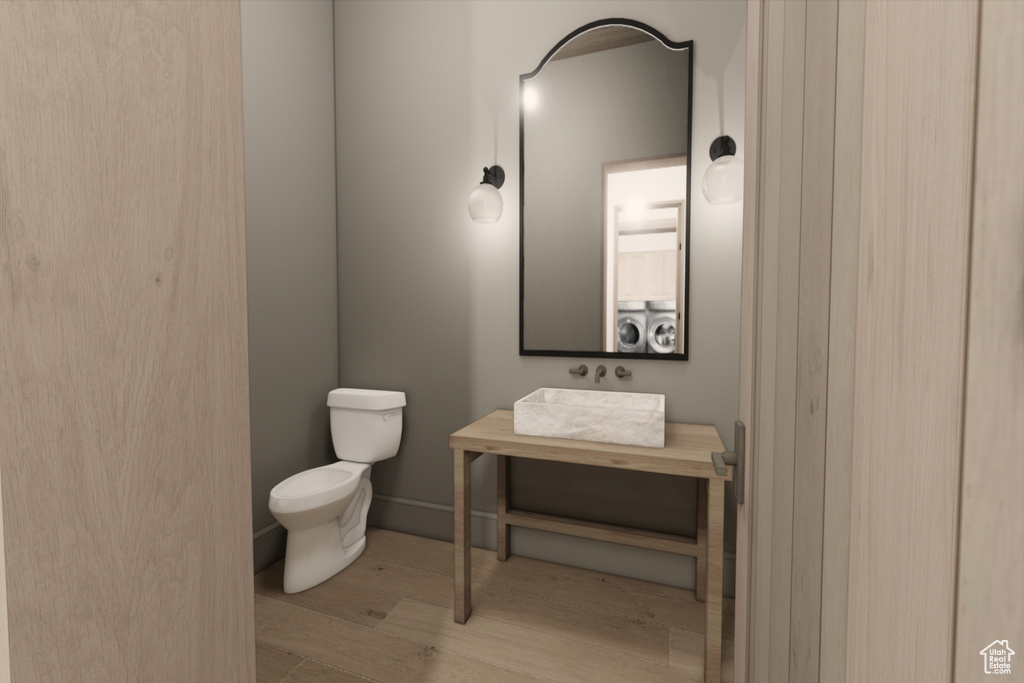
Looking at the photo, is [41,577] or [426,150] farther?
[426,150]

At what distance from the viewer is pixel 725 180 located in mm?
1656

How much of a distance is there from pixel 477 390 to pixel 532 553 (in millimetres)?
801

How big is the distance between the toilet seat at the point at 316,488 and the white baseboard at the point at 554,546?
38 centimetres

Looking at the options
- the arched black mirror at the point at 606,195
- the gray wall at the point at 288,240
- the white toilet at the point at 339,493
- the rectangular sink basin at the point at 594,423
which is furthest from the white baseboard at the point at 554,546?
the arched black mirror at the point at 606,195

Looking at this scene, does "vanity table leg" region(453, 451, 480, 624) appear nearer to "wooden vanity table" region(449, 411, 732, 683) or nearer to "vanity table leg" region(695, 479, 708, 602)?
"wooden vanity table" region(449, 411, 732, 683)

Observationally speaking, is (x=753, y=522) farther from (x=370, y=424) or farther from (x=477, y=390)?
(x=370, y=424)

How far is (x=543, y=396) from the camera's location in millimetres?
2057

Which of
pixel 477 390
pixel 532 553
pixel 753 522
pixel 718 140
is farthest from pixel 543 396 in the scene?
pixel 753 522

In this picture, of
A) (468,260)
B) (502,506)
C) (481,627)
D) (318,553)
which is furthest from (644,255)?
(318,553)

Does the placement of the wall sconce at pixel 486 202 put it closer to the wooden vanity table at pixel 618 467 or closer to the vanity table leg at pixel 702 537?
the wooden vanity table at pixel 618 467

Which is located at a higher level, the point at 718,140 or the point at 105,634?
the point at 718,140

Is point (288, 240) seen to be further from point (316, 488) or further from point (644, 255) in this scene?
point (644, 255)

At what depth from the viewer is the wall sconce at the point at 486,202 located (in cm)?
200

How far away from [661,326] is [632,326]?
0.39 ft
